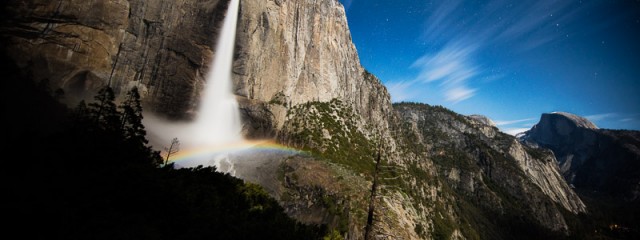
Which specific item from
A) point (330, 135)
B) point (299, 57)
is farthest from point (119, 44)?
point (330, 135)

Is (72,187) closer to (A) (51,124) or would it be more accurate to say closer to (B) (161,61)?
(A) (51,124)

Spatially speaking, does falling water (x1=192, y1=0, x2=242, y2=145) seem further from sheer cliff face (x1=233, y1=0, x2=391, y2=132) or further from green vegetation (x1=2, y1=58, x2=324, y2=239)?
green vegetation (x1=2, y1=58, x2=324, y2=239)

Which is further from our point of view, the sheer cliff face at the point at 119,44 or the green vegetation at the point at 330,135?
the green vegetation at the point at 330,135

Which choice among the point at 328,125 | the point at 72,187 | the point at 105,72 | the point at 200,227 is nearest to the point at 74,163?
the point at 72,187

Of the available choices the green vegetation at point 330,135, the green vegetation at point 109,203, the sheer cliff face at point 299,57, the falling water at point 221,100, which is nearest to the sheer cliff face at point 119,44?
the falling water at point 221,100

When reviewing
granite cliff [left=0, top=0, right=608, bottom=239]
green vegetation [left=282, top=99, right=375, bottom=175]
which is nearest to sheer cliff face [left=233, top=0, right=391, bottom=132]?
granite cliff [left=0, top=0, right=608, bottom=239]

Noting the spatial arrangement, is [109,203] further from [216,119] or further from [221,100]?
[221,100]

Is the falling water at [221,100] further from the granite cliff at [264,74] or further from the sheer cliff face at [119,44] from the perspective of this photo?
the sheer cliff face at [119,44]
